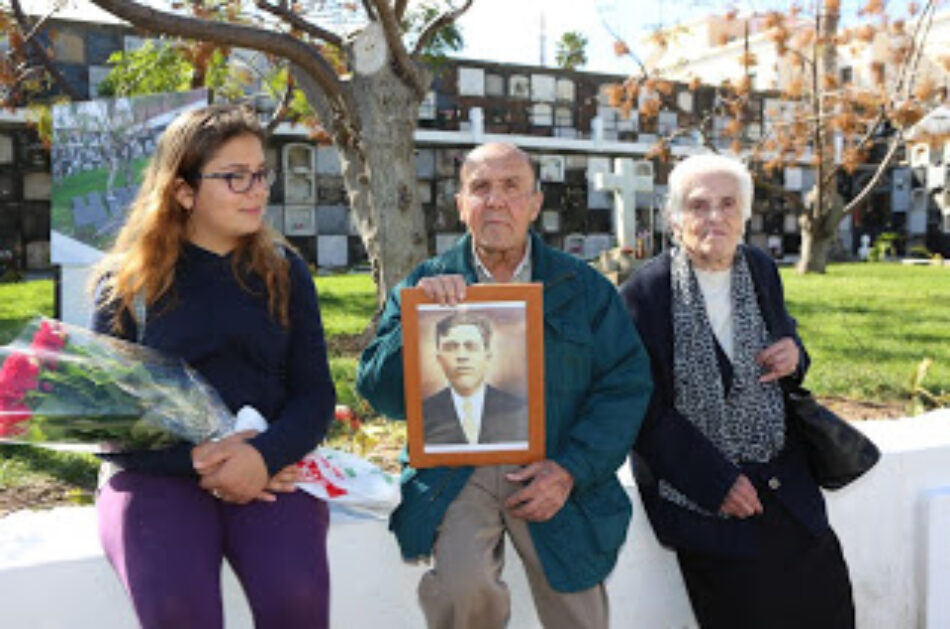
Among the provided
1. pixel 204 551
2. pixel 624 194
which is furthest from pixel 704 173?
pixel 624 194

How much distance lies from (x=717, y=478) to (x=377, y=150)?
11.1 ft

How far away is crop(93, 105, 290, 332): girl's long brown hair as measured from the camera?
1.87m

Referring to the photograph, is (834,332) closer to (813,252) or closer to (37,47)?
(37,47)

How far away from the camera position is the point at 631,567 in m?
2.36

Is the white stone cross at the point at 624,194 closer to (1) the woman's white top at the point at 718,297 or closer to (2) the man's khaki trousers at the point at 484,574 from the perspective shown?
(1) the woman's white top at the point at 718,297

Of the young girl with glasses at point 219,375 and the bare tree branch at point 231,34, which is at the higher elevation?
the bare tree branch at point 231,34

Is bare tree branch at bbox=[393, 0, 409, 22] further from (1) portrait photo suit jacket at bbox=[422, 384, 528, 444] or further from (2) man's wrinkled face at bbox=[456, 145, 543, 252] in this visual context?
(1) portrait photo suit jacket at bbox=[422, 384, 528, 444]

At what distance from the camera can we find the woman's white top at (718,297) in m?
2.24

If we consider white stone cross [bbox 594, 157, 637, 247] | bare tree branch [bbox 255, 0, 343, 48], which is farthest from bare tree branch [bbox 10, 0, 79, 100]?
white stone cross [bbox 594, 157, 637, 247]

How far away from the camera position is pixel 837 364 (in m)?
5.24

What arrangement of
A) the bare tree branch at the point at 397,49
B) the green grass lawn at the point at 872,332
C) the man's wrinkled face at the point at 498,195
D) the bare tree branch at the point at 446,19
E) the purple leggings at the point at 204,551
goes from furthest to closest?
the bare tree branch at the point at 446,19 < the green grass lawn at the point at 872,332 < the bare tree branch at the point at 397,49 < the man's wrinkled face at the point at 498,195 < the purple leggings at the point at 204,551

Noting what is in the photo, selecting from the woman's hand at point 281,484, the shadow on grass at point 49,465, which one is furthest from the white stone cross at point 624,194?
the woman's hand at point 281,484

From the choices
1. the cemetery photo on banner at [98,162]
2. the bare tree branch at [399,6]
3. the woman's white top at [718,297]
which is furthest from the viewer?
the bare tree branch at [399,6]

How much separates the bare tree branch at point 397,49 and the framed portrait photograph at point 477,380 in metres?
2.61
